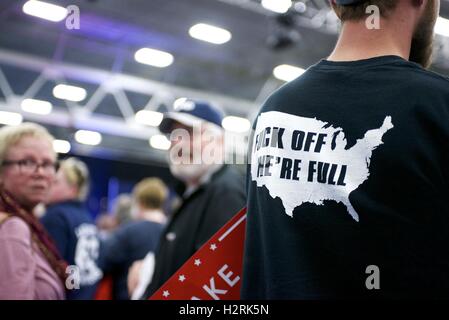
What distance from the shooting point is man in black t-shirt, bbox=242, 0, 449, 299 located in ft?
2.74

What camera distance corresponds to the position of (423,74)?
89 centimetres

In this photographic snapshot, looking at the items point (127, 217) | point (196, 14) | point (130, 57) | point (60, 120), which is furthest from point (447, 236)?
point (60, 120)

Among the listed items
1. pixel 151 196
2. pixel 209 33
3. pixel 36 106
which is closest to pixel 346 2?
pixel 151 196

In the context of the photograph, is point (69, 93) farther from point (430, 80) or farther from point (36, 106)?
point (430, 80)

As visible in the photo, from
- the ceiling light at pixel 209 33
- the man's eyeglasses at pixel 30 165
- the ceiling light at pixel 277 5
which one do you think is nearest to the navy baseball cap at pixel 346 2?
the man's eyeglasses at pixel 30 165

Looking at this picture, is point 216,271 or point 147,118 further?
point 147,118

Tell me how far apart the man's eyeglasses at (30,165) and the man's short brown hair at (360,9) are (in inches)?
47.5

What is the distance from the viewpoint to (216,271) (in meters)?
1.16

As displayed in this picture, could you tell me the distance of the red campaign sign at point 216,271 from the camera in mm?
1147

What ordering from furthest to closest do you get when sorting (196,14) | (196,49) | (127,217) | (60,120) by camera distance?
1. (60,120)
2. (196,49)
3. (196,14)
4. (127,217)

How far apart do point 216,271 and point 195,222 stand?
3.59 ft

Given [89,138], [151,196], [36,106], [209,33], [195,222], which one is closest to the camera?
[195,222]
